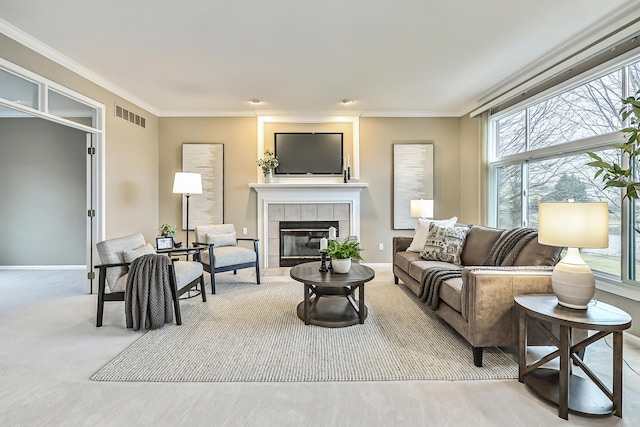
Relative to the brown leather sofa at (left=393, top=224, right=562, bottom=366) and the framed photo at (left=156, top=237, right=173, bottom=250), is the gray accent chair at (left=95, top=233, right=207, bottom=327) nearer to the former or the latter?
the framed photo at (left=156, top=237, right=173, bottom=250)

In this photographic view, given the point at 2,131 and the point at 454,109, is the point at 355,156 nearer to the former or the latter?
the point at 454,109

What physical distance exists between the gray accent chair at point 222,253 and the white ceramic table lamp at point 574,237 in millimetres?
3269

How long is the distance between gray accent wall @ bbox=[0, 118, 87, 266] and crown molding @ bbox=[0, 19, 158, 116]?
148 centimetres

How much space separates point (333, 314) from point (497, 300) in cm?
145

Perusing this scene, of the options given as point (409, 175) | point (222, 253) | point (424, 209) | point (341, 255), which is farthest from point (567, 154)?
point (222, 253)

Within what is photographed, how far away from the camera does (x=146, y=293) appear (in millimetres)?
2590

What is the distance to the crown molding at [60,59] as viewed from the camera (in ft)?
8.74

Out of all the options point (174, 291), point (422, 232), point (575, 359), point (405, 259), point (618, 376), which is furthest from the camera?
point (422, 232)

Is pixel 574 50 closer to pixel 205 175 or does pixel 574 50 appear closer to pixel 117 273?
pixel 117 273

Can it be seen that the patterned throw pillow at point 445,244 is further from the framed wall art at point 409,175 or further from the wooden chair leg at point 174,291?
the wooden chair leg at point 174,291

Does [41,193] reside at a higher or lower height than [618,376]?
higher

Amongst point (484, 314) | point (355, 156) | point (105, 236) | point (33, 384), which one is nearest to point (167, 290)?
point (33, 384)

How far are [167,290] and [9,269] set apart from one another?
433cm

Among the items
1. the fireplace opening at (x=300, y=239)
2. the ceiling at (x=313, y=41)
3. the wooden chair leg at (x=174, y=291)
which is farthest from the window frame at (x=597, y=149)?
the wooden chair leg at (x=174, y=291)
